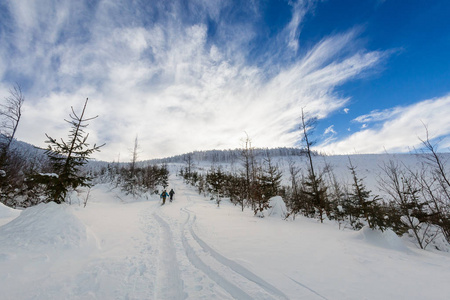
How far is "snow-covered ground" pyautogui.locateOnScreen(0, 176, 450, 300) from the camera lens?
10.4 feet

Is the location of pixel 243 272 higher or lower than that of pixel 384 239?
higher

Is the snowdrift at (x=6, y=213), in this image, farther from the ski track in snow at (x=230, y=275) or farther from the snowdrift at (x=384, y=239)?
the snowdrift at (x=384, y=239)

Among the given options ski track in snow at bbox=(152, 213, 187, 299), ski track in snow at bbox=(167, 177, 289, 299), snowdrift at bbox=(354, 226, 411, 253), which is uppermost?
ski track in snow at bbox=(167, 177, 289, 299)

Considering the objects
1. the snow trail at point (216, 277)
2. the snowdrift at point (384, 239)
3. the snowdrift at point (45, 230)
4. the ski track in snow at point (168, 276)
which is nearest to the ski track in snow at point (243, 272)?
the snow trail at point (216, 277)

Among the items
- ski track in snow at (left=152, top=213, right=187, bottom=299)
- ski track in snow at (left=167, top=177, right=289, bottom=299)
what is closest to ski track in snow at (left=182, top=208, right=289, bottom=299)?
ski track in snow at (left=167, top=177, right=289, bottom=299)

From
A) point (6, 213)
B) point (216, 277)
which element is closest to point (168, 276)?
point (216, 277)

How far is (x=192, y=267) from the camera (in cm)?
430

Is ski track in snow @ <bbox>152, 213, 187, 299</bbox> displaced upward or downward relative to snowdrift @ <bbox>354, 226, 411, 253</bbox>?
upward

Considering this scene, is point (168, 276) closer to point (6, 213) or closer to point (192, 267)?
point (192, 267)

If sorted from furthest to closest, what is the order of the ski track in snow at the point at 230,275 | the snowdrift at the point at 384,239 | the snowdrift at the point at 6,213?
the snowdrift at the point at 6,213
the snowdrift at the point at 384,239
the ski track in snow at the point at 230,275

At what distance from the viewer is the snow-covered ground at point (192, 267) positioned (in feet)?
10.4

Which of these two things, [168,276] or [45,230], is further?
[45,230]

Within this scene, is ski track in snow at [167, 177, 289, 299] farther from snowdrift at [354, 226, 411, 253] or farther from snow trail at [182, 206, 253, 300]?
snowdrift at [354, 226, 411, 253]

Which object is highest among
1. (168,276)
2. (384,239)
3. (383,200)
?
(383,200)
